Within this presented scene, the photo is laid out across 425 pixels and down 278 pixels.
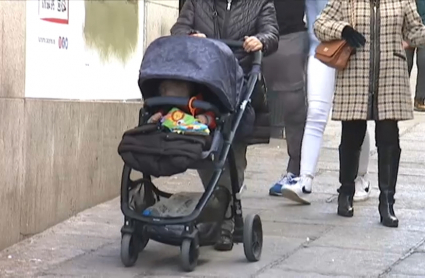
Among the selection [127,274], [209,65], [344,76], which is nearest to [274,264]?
[127,274]

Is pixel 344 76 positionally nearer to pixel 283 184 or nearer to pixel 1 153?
pixel 283 184

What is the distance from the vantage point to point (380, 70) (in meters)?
6.59

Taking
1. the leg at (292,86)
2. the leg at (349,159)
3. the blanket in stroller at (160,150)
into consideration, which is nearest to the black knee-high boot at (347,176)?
the leg at (349,159)

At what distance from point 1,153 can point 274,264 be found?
5.91ft

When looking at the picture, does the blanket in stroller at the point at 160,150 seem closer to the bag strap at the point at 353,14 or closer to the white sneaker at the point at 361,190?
the bag strap at the point at 353,14

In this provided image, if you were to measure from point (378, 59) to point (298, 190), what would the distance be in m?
1.21

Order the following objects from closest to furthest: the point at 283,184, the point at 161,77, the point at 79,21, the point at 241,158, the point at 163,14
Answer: the point at 161,77, the point at 241,158, the point at 79,21, the point at 283,184, the point at 163,14

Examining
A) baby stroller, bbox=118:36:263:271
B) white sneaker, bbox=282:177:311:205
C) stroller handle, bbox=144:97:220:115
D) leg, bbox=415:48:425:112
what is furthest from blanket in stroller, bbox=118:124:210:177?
leg, bbox=415:48:425:112

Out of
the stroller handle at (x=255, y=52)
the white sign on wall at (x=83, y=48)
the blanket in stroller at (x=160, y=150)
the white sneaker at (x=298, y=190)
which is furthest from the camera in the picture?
the white sneaker at (x=298, y=190)

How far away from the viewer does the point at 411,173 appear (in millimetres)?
8977

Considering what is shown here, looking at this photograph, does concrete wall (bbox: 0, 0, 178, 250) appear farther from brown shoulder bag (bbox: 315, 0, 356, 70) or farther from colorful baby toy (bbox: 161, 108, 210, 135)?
brown shoulder bag (bbox: 315, 0, 356, 70)

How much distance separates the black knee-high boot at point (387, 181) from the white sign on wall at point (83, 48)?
2.19 metres

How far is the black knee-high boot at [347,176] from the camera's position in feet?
22.6

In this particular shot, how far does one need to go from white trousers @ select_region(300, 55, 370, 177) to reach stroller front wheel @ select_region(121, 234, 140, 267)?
82.8 inches
